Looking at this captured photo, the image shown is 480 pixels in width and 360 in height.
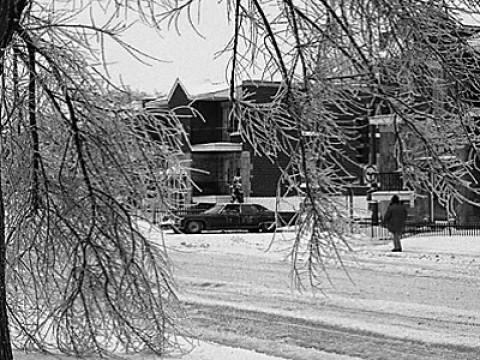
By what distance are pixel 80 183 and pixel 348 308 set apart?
658cm

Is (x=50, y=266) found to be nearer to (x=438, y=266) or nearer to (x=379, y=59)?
(x=379, y=59)

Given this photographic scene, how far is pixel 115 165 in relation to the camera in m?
7.77

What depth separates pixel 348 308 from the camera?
13.4 m

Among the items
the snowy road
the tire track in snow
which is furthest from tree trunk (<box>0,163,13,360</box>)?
the tire track in snow

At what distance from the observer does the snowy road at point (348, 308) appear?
1044cm

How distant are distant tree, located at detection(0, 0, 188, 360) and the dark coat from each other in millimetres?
16035

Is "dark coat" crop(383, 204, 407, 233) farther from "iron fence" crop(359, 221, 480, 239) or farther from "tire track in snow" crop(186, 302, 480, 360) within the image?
"tire track in snow" crop(186, 302, 480, 360)

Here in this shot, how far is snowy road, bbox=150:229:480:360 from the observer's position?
10.4 meters

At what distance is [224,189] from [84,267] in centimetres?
3992

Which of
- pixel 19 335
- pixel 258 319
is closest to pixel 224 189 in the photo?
pixel 258 319

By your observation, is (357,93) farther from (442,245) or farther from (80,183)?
(442,245)

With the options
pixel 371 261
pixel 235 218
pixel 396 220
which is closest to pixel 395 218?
pixel 396 220

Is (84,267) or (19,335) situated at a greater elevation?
(84,267)

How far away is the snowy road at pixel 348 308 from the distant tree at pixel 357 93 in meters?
0.68
